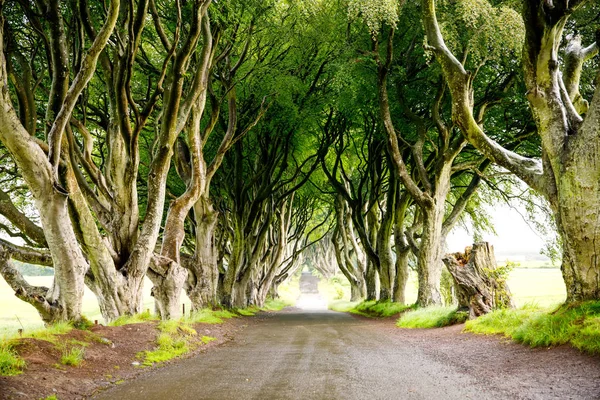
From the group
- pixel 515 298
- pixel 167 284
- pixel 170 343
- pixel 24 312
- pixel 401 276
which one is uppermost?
pixel 167 284

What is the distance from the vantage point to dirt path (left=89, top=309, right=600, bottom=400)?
15.7 ft

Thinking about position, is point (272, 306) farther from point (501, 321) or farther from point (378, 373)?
point (378, 373)

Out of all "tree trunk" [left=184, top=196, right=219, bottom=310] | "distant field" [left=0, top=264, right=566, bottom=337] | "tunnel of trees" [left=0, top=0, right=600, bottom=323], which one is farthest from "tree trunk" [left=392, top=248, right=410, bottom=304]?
"tree trunk" [left=184, top=196, right=219, bottom=310]

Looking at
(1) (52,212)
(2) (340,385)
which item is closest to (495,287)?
(2) (340,385)

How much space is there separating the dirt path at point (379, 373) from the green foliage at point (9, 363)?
0.98m

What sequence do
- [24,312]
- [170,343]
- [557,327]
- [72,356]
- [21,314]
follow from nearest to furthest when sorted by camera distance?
[72,356], [557,327], [170,343], [21,314], [24,312]

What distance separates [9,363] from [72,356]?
863 millimetres

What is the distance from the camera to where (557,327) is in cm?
667

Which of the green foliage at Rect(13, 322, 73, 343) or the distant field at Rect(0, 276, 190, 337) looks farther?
the distant field at Rect(0, 276, 190, 337)

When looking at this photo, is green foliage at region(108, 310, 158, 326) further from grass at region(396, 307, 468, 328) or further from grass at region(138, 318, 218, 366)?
grass at region(396, 307, 468, 328)

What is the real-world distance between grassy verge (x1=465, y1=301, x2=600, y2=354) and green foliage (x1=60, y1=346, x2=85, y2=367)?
22.3 feet

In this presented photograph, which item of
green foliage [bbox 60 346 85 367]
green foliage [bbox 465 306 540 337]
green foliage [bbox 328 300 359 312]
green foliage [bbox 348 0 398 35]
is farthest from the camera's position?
green foliage [bbox 328 300 359 312]

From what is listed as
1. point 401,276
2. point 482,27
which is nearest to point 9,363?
point 482,27

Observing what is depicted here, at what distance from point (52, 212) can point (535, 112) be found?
8.83 m
